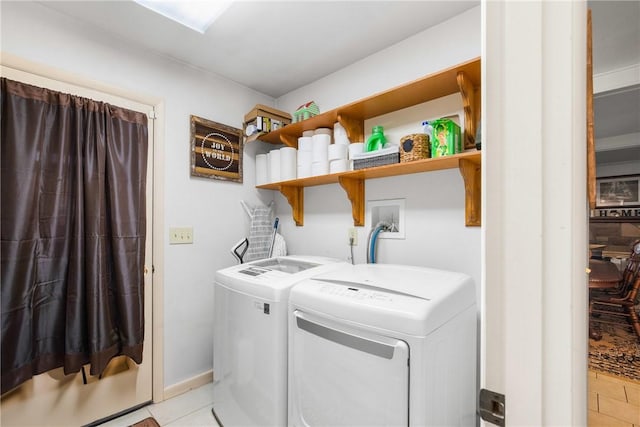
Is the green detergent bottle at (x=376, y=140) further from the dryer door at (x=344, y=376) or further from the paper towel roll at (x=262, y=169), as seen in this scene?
the dryer door at (x=344, y=376)

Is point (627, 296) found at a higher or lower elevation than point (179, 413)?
higher

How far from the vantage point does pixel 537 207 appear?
1.35 feet

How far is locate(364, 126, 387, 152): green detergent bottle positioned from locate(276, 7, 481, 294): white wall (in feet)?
0.47

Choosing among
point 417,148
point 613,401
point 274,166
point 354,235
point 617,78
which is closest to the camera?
point 417,148

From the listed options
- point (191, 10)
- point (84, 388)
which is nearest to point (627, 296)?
point (191, 10)

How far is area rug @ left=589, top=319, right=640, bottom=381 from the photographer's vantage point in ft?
7.59

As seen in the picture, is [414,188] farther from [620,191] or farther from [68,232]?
[620,191]

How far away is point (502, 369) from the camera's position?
44 cm

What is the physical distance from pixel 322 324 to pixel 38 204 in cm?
156

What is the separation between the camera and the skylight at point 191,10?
1.53 meters

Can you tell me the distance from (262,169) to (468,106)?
1.59 meters

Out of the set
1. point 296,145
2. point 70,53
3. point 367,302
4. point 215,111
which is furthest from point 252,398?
point 70,53

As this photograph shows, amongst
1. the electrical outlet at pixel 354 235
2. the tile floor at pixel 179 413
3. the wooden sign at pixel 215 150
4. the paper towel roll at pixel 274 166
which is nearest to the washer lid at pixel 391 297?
the electrical outlet at pixel 354 235

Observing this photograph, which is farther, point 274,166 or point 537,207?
point 274,166
